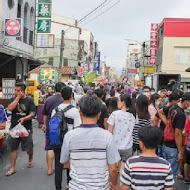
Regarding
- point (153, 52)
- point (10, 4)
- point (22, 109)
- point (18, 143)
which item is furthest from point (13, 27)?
point (153, 52)

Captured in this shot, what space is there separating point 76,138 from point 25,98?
369 centimetres

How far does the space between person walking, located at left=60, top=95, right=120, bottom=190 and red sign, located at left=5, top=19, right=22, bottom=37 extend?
1372 centimetres

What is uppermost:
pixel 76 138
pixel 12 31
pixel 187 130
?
pixel 12 31

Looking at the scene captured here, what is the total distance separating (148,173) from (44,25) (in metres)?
17.7

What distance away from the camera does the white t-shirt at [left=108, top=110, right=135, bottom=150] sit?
17.2 ft

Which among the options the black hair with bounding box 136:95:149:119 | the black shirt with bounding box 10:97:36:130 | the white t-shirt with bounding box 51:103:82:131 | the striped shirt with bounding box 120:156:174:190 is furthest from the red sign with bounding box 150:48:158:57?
the striped shirt with bounding box 120:156:174:190

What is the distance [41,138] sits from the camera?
34.4 ft

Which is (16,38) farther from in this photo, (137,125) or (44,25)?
(137,125)

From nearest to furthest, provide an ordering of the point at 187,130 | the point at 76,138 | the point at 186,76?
the point at 76,138 < the point at 187,130 < the point at 186,76

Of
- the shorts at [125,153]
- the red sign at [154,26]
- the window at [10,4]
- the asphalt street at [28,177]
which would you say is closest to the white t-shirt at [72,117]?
the shorts at [125,153]

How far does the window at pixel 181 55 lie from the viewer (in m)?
34.2

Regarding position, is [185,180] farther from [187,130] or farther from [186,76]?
[186,76]

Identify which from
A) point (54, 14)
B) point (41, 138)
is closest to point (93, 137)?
point (41, 138)

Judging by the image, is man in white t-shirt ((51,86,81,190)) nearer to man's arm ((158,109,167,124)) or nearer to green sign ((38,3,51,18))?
man's arm ((158,109,167,124))
